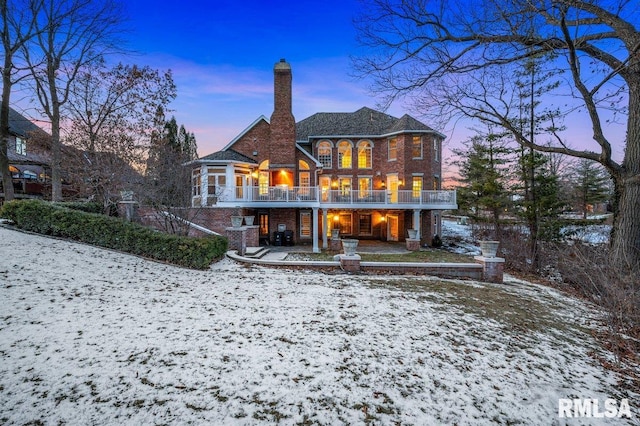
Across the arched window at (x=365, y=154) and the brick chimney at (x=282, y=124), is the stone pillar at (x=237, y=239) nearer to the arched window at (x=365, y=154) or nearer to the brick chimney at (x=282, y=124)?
the brick chimney at (x=282, y=124)

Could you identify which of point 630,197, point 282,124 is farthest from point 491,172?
point 282,124

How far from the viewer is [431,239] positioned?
19438mm

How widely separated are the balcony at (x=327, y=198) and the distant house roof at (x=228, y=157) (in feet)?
7.23

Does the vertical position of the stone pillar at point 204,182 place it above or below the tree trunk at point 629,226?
above

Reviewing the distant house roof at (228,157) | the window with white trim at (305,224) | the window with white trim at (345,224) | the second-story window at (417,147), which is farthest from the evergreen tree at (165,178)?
the second-story window at (417,147)

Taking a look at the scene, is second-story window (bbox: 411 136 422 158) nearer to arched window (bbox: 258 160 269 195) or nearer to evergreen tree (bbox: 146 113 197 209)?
arched window (bbox: 258 160 269 195)

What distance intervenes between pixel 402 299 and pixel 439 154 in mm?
17022

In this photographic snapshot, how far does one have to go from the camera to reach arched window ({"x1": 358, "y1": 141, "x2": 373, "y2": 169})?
68.1ft

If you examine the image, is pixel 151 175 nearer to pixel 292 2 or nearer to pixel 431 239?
pixel 292 2

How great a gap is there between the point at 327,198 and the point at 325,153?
501 centimetres

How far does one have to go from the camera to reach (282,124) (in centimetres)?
1794

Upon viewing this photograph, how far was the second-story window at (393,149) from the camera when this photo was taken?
19.8 meters

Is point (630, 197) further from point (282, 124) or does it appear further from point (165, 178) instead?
Result: point (282, 124)

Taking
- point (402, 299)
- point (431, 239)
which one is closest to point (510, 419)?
point (402, 299)
